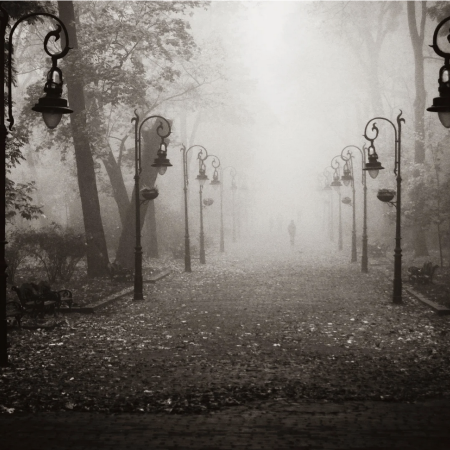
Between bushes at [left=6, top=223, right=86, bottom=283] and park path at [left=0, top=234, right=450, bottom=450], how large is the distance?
478 cm

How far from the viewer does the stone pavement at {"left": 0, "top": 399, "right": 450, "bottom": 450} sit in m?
6.01

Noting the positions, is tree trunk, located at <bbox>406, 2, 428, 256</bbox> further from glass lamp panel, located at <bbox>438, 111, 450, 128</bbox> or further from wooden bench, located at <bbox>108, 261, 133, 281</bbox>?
glass lamp panel, located at <bbox>438, 111, 450, 128</bbox>

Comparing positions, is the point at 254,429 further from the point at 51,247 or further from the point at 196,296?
the point at 51,247

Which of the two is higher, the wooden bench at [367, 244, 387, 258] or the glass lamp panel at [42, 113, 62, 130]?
the glass lamp panel at [42, 113, 62, 130]

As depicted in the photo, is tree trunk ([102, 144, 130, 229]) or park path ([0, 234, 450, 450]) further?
tree trunk ([102, 144, 130, 229])

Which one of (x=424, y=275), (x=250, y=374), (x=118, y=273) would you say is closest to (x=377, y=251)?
(x=424, y=275)

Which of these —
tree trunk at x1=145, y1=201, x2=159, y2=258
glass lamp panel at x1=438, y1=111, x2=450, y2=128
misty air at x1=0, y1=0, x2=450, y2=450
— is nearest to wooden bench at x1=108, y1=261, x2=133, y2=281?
misty air at x1=0, y1=0, x2=450, y2=450

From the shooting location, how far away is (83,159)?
2227 centimetres

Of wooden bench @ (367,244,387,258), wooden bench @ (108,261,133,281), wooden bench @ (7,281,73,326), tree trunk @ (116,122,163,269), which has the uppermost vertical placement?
tree trunk @ (116,122,163,269)

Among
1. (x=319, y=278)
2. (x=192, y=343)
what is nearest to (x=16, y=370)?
(x=192, y=343)

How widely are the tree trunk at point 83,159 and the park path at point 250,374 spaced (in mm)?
5548

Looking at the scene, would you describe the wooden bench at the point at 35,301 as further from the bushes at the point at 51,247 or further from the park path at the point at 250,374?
the bushes at the point at 51,247

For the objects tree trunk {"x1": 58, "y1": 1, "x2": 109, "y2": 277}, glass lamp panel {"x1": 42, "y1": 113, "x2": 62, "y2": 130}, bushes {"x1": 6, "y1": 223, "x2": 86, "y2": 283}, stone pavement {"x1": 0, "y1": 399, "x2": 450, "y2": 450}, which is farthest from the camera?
tree trunk {"x1": 58, "y1": 1, "x2": 109, "y2": 277}

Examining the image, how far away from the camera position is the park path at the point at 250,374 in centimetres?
626
